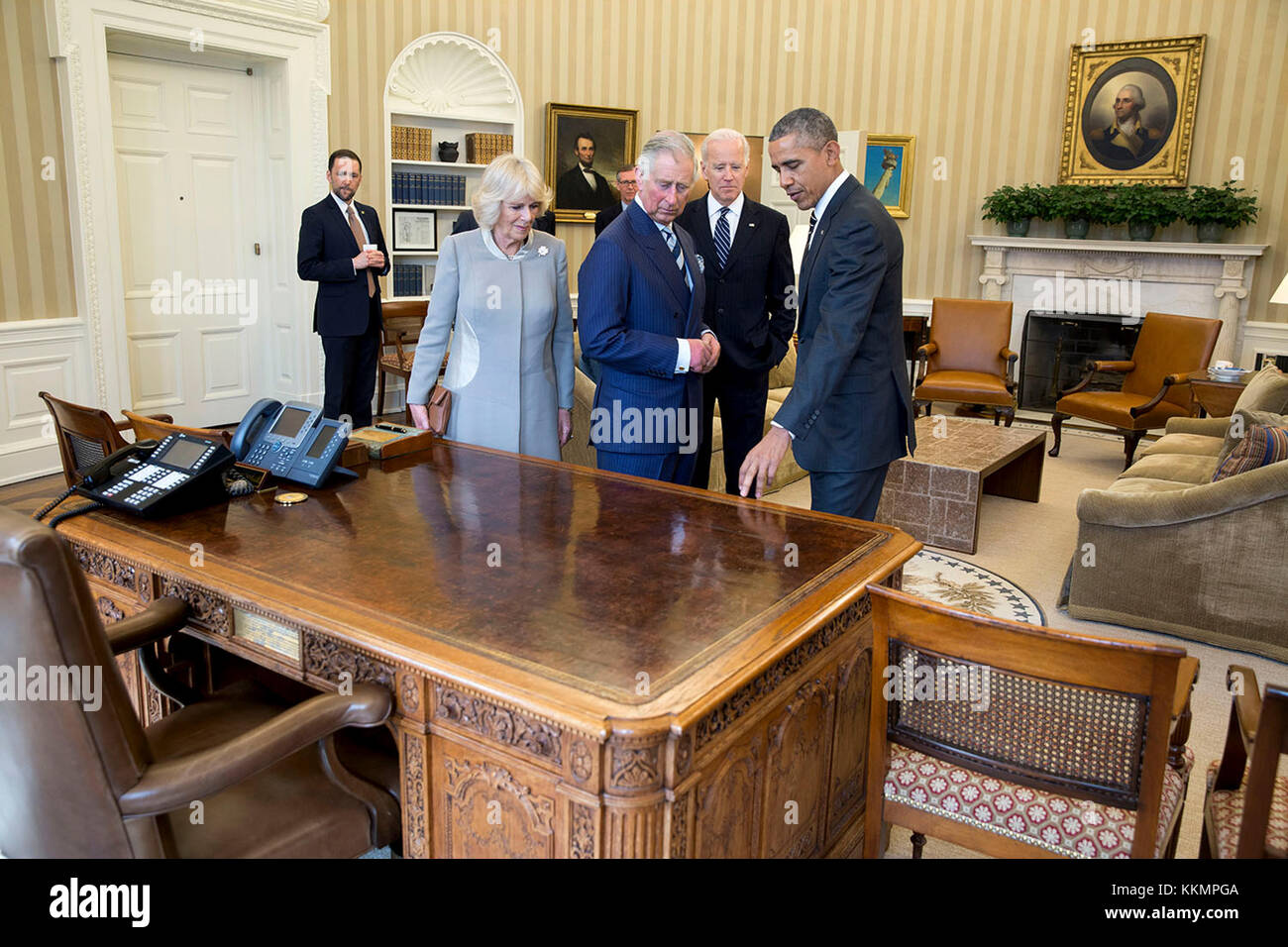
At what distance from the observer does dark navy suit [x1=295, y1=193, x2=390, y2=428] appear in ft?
20.1

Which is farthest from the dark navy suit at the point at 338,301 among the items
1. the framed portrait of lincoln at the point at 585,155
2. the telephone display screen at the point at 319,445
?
the telephone display screen at the point at 319,445

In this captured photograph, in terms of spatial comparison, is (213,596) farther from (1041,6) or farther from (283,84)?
(1041,6)

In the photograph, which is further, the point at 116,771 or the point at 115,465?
the point at 115,465

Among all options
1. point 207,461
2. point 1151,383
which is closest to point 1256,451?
point 1151,383

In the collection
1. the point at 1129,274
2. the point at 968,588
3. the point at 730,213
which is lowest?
the point at 968,588

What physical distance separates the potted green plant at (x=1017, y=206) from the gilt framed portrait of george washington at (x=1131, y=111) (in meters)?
0.41

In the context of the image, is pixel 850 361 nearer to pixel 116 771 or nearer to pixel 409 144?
pixel 116 771

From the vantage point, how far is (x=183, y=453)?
2.53 meters

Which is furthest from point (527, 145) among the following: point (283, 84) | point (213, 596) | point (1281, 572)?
point (213, 596)

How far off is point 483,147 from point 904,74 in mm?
3902

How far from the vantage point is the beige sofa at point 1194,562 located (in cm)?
388

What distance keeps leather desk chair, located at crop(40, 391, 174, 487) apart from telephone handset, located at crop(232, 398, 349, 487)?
665 mm

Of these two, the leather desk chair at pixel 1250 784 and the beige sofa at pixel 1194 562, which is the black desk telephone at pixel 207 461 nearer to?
the leather desk chair at pixel 1250 784

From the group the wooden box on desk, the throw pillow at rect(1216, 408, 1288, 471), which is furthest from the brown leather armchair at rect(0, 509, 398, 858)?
the throw pillow at rect(1216, 408, 1288, 471)
